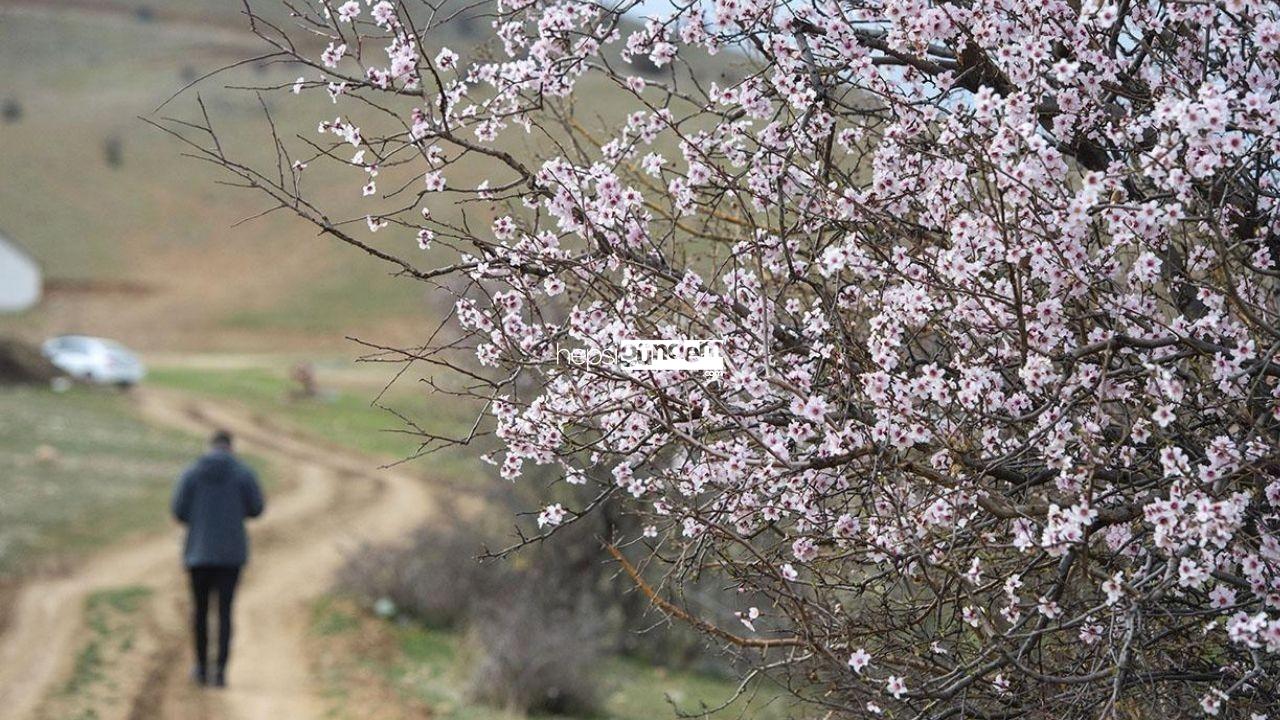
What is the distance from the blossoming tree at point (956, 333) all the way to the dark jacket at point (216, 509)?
6.06 m

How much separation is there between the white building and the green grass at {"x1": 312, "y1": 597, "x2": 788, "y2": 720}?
44.0 metres

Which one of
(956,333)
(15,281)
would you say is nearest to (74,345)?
(15,281)

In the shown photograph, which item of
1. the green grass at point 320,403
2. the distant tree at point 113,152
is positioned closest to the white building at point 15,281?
the distant tree at point 113,152

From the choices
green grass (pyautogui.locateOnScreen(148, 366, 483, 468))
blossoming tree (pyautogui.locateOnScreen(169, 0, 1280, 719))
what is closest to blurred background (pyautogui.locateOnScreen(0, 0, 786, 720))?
green grass (pyautogui.locateOnScreen(148, 366, 483, 468))

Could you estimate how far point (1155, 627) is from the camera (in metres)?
5.11

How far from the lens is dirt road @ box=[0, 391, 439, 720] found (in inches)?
459

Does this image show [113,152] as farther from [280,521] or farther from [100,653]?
[100,653]

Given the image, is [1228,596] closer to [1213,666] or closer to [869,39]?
[1213,666]

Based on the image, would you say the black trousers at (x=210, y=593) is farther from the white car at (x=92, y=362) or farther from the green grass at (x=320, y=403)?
the white car at (x=92, y=362)

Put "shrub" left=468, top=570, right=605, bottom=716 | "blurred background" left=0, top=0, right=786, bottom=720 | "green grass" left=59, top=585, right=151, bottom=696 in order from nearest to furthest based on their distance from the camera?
"green grass" left=59, top=585, right=151, bottom=696 → "shrub" left=468, top=570, right=605, bottom=716 → "blurred background" left=0, top=0, right=786, bottom=720

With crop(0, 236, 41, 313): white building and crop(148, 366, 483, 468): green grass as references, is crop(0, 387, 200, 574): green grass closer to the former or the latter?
crop(148, 366, 483, 468): green grass

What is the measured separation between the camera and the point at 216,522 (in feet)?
36.8

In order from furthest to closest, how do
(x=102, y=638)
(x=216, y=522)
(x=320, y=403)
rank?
1. (x=320, y=403)
2. (x=102, y=638)
3. (x=216, y=522)

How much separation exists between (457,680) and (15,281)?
48.5 m
